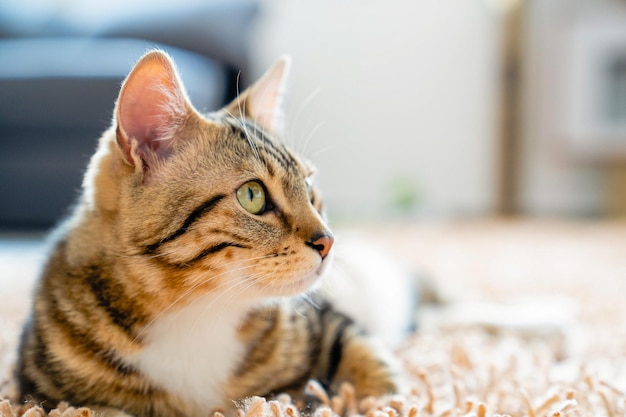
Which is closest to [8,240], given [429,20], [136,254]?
[136,254]

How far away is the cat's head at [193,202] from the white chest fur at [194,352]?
1.8 inches

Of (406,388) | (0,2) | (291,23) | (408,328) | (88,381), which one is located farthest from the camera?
(291,23)

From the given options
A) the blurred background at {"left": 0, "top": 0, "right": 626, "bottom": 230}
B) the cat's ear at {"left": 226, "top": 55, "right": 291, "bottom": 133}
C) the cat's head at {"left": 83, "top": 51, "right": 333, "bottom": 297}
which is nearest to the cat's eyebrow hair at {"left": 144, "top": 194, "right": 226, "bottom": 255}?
the cat's head at {"left": 83, "top": 51, "right": 333, "bottom": 297}

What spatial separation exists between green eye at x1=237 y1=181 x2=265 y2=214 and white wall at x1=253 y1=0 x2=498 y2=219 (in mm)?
2950

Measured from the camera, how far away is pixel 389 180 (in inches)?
149

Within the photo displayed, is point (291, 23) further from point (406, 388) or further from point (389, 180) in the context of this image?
point (406, 388)

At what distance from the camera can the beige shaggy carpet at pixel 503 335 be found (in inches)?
29.3

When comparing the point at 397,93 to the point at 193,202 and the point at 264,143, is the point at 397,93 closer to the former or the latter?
the point at 264,143

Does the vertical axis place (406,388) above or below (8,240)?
above

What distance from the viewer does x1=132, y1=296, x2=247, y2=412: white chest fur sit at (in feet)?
2.41

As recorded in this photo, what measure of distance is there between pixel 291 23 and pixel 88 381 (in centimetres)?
328

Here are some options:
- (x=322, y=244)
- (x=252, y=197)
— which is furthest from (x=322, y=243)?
(x=252, y=197)

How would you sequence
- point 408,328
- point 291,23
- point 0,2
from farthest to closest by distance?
point 291,23, point 0,2, point 408,328

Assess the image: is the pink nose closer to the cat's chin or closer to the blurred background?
the cat's chin
